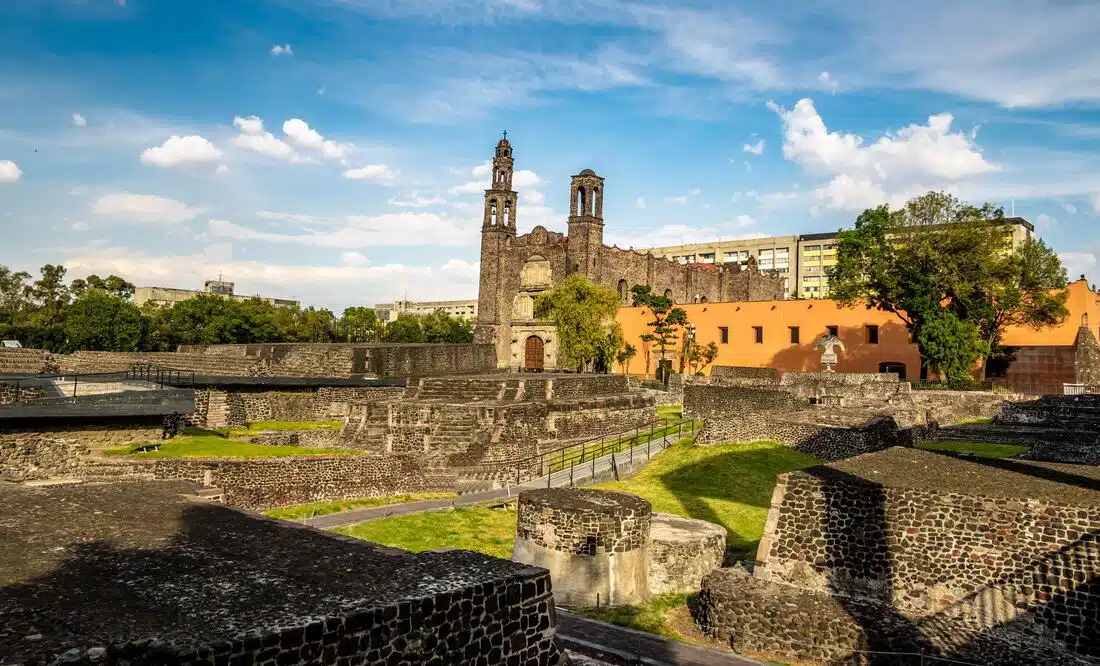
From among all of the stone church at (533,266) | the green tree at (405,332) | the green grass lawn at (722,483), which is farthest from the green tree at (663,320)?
the green tree at (405,332)

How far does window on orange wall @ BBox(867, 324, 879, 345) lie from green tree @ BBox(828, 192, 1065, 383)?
4.98 m

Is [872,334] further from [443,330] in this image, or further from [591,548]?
[443,330]

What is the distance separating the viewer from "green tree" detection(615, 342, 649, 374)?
4444 cm

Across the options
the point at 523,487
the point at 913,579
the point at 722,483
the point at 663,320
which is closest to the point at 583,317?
the point at 663,320

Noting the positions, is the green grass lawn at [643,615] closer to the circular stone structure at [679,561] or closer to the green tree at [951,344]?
the circular stone structure at [679,561]

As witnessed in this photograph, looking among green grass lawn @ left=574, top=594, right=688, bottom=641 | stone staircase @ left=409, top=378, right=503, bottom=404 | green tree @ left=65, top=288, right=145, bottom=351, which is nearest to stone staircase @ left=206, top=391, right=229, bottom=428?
stone staircase @ left=409, top=378, right=503, bottom=404

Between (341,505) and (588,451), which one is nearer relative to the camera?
(341,505)

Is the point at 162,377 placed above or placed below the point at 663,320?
below

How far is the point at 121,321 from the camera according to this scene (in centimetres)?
4103

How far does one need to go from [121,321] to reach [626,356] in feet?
94.3

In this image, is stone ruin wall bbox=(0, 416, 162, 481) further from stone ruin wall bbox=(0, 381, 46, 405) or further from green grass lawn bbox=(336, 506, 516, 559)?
green grass lawn bbox=(336, 506, 516, 559)

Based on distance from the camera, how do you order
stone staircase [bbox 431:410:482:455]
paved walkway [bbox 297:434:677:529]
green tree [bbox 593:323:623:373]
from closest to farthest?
paved walkway [bbox 297:434:677:529] → stone staircase [bbox 431:410:482:455] → green tree [bbox 593:323:623:373]

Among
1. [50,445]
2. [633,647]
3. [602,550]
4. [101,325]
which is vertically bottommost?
[633,647]

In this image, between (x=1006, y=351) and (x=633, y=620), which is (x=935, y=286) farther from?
(x=633, y=620)
